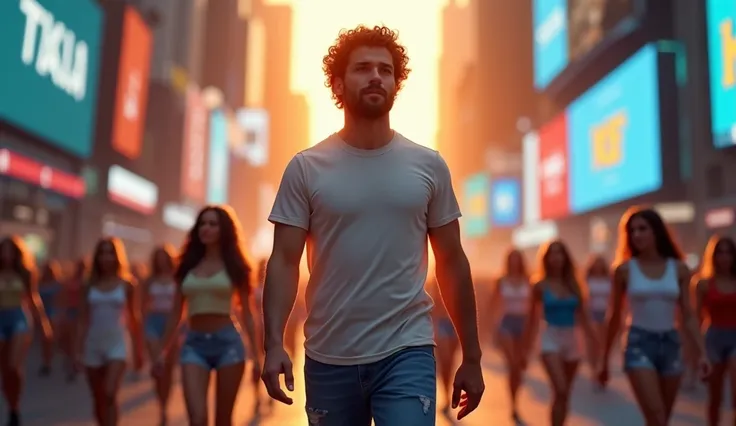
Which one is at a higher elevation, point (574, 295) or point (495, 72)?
point (495, 72)

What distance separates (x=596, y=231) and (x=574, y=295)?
3461 centimetres

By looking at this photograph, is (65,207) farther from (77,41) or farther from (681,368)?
(681,368)

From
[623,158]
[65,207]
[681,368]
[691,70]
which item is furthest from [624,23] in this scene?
[681,368]

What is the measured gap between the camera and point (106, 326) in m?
5.99

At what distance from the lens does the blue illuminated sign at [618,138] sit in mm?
27562

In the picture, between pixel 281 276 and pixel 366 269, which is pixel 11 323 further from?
pixel 366 269

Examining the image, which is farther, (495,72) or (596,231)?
(495,72)

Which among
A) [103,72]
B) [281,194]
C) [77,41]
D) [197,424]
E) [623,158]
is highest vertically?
[103,72]

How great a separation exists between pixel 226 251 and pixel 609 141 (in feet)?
95.9

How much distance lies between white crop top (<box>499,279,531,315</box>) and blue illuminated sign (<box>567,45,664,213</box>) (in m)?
19.6

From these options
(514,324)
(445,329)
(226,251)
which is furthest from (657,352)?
(445,329)

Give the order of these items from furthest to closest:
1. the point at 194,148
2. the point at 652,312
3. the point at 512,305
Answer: the point at 194,148 < the point at 512,305 < the point at 652,312

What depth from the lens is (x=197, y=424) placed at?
4.70m

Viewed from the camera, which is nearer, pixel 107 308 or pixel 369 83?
pixel 369 83
